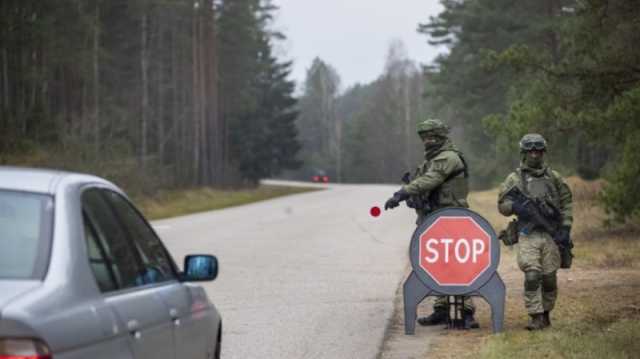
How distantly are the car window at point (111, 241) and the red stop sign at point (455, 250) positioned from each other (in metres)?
5.29

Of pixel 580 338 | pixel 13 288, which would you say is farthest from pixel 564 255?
pixel 13 288

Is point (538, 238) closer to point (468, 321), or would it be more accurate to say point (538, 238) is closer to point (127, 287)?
point (468, 321)

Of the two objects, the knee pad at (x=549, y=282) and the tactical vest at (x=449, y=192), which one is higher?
the tactical vest at (x=449, y=192)

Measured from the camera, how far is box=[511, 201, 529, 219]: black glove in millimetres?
10148

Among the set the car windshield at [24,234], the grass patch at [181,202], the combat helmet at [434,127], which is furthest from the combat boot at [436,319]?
the grass patch at [181,202]

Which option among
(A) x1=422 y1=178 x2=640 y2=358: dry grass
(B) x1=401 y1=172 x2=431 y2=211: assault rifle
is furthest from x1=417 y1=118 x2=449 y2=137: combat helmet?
(A) x1=422 y1=178 x2=640 y2=358: dry grass

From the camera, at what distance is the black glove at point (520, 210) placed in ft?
33.3

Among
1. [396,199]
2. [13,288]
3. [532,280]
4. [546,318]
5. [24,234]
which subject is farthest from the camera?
[396,199]

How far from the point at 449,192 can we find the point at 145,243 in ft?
18.5

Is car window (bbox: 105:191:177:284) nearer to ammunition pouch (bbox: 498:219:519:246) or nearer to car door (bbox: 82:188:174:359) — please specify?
car door (bbox: 82:188:174:359)

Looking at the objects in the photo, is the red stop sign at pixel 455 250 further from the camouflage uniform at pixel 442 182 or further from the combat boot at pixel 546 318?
the combat boot at pixel 546 318

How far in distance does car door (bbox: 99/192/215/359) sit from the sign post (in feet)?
14.5

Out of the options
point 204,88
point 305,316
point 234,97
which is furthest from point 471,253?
point 234,97

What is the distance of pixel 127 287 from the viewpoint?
5.03 metres
